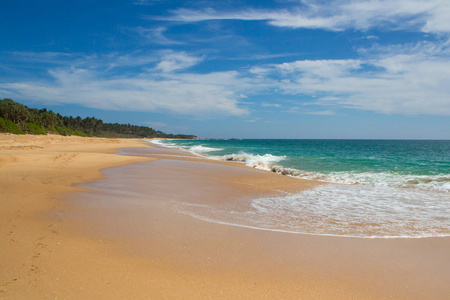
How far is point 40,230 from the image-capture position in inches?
164

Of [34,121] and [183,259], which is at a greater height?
[34,121]

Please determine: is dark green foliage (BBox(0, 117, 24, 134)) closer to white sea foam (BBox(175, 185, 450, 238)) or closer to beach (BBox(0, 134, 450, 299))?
beach (BBox(0, 134, 450, 299))


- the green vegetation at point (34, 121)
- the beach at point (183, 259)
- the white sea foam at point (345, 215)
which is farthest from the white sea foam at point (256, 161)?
the green vegetation at point (34, 121)

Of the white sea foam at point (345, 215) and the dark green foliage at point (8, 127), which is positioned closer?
the white sea foam at point (345, 215)

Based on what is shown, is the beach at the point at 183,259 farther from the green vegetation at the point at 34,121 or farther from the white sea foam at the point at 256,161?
the green vegetation at the point at 34,121

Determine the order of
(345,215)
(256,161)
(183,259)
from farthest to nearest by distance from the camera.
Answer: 1. (256,161)
2. (345,215)
3. (183,259)

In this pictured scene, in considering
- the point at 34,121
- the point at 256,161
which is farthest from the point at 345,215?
the point at 34,121

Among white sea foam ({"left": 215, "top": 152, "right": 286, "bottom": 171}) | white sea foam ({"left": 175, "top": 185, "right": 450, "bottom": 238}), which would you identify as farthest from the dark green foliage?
white sea foam ({"left": 175, "top": 185, "right": 450, "bottom": 238})

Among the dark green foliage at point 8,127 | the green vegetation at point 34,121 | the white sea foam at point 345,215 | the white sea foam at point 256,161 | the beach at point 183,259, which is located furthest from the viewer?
the green vegetation at point 34,121

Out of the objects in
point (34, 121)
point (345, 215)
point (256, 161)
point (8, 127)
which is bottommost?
point (345, 215)

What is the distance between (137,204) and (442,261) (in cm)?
592

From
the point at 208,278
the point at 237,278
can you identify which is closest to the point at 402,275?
the point at 237,278

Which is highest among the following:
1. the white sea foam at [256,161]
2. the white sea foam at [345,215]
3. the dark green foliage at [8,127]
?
the dark green foliage at [8,127]

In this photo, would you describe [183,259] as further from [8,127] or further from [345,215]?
[8,127]
